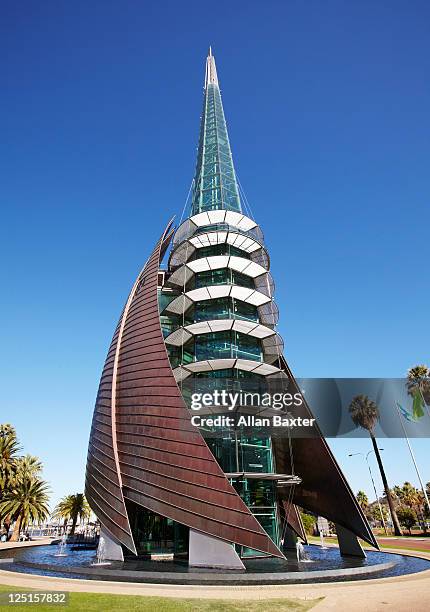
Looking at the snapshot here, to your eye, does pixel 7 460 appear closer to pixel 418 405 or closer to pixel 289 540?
pixel 289 540

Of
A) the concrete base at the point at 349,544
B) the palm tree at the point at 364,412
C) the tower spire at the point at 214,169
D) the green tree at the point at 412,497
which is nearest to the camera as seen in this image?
the concrete base at the point at 349,544

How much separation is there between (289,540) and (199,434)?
55.1 ft

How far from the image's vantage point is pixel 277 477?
22984 mm

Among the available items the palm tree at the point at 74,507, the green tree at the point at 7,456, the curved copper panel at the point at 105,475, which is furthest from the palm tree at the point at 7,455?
the curved copper panel at the point at 105,475

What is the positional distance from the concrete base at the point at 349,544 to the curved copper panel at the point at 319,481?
1.28ft

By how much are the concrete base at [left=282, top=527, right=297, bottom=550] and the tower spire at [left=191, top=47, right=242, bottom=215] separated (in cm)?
2762

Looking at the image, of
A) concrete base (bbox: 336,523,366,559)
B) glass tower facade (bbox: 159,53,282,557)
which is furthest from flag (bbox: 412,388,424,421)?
glass tower facade (bbox: 159,53,282,557)

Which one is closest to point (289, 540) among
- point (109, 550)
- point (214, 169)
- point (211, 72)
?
point (109, 550)

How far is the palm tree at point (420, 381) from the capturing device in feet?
164

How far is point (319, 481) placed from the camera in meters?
25.5

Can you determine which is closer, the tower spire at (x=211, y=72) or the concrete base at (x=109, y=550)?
the concrete base at (x=109, y=550)

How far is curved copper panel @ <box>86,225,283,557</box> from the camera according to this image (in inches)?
718

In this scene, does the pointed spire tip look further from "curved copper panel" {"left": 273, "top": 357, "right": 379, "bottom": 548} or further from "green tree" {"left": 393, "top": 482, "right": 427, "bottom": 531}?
"green tree" {"left": 393, "top": 482, "right": 427, "bottom": 531}

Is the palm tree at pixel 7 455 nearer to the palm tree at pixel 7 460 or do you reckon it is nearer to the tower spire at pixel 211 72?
the palm tree at pixel 7 460
